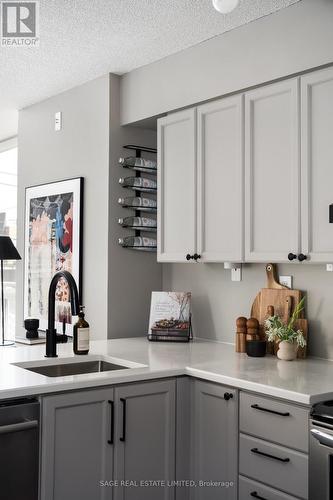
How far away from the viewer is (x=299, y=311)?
2898 mm

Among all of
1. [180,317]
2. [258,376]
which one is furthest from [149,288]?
[258,376]

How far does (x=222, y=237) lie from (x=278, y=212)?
0.39m

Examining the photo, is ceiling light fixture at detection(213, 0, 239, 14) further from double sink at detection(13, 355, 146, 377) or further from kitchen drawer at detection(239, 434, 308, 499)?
kitchen drawer at detection(239, 434, 308, 499)

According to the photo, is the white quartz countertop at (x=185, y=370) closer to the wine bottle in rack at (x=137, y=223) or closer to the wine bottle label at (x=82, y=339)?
the wine bottle label at (x=82, y=339)

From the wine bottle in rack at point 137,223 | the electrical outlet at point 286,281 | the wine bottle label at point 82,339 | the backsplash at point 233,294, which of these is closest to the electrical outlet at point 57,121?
the wine bottle in rack at point 137,223

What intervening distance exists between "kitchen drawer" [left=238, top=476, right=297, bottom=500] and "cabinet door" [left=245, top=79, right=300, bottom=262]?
3.25 ft

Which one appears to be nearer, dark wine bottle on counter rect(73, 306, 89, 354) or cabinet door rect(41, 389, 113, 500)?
cabinet door rect(41, 389, 113, 500)

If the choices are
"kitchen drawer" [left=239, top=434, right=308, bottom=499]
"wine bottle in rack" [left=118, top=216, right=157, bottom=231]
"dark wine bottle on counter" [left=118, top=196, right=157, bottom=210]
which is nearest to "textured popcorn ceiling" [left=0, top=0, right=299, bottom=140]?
"dark wine bottle on counter" [left=118, top=196, right=157, bottom=210]

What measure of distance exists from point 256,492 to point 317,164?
1406mm

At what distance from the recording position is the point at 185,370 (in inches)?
102

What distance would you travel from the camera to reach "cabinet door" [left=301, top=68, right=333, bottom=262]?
2.56 m

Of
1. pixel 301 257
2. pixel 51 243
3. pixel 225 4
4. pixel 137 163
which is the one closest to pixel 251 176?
pixel 301 257

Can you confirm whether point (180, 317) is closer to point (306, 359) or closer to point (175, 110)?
point (306, 359)

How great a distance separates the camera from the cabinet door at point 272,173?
269 cm
